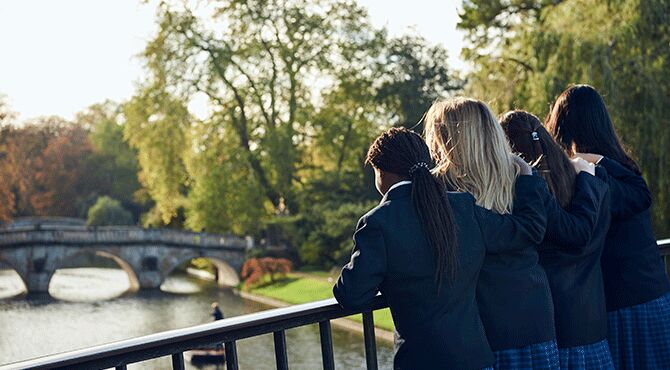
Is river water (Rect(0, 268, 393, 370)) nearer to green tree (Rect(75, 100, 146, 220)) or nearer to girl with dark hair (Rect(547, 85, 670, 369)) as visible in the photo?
green tree (Rect(75, 100, 146, 220))

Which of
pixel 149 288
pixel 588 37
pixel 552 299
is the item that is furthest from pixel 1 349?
pixel 552 299

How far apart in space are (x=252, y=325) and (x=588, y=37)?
13517 millimetres

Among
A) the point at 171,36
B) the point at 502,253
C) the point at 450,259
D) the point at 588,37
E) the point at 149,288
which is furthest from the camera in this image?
the point at 149,288

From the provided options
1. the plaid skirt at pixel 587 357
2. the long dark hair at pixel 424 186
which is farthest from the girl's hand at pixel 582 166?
the long dark hair at pixel 424 186

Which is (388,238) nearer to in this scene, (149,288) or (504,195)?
(504,195)

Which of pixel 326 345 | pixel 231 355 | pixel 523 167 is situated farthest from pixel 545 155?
pixel 231 355

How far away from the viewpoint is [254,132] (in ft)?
103

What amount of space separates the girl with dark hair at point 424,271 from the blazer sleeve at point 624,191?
0.90 metres

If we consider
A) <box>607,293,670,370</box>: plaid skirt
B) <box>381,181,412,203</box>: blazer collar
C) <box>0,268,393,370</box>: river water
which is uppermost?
<box>381,181,412,203</box>: blazer collar

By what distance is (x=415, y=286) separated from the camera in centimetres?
246

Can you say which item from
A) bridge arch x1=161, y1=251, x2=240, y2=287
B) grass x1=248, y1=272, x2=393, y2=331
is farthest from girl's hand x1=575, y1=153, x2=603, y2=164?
bridge arch x1=161, y1=251, x2=240, y2=287

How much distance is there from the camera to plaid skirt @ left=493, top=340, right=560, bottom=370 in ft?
8.81

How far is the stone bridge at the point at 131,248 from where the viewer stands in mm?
32781

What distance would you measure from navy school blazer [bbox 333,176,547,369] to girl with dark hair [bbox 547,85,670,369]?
0.96 metres
